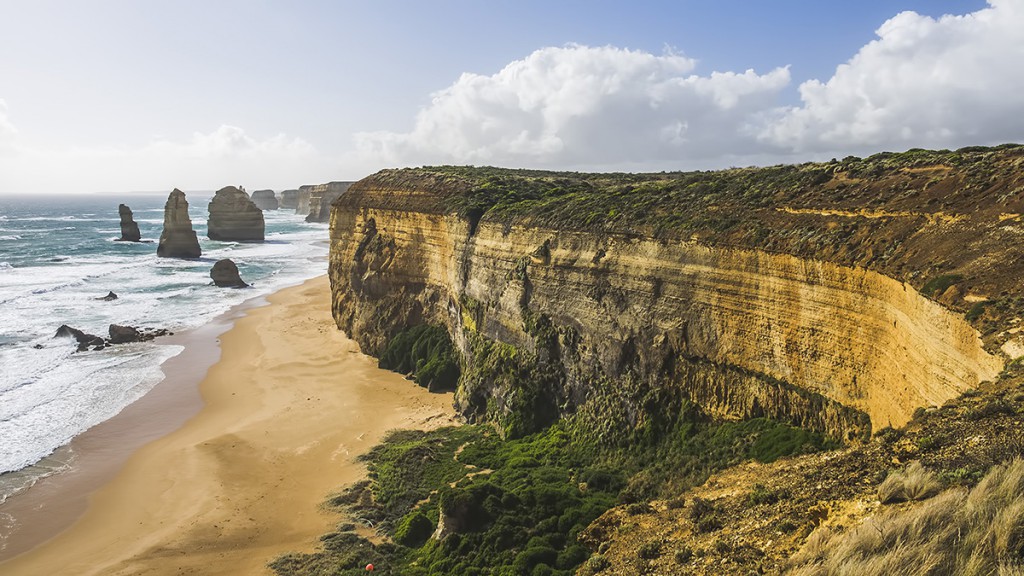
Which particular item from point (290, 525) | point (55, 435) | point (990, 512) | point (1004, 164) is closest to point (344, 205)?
point (55, 435)

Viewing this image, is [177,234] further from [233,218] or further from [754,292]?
[754,292]

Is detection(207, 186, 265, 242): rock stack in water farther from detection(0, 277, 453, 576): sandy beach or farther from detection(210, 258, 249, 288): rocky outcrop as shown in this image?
detection(0, 277, 453, 576): sandy beach

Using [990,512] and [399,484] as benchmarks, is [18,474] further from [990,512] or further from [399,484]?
[990,512]

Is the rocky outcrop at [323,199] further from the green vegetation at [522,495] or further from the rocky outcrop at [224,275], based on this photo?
the green vegetation at [522,495]

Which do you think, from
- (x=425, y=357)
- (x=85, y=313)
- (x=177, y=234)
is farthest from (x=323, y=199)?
(x=425, y=357)

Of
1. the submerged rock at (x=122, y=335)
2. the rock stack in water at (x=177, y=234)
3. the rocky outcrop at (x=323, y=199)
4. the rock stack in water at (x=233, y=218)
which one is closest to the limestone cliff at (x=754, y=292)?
the submerged rock at (x=122, y=335)

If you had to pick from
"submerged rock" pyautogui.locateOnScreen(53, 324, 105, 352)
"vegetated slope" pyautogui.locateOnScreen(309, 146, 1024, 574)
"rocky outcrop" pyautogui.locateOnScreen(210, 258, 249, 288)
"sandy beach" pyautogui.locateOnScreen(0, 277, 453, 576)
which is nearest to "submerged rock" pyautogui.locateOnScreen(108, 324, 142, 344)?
"submerged rock" pyautogui.locateOnScreen(53, 324, 105, 352)
